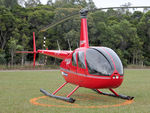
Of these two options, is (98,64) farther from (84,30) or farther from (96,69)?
(84,30)

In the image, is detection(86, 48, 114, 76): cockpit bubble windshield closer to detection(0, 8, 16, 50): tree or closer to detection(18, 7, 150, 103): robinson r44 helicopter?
detection(18, 7, 150, 103): robinson r44 helicopter

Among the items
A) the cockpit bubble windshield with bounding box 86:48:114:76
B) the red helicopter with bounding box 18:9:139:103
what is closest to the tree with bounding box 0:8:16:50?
the red helicopter with bounding box 18:9:139:103

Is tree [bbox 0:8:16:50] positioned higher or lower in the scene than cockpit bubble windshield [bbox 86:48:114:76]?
higher

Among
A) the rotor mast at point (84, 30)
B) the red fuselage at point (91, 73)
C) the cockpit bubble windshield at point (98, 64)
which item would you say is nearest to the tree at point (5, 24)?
the rotor mast at point (84, 30)

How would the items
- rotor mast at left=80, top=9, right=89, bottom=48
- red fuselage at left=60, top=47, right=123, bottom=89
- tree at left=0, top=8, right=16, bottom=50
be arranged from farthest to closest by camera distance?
tree at left=0, top=8, right=16, bottom=50, rotor mast at left=80, top=9, right=89, bottom=48, red fuselage at left=60, top=47, right=123, bottom=89

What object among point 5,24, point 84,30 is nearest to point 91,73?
point 84,30

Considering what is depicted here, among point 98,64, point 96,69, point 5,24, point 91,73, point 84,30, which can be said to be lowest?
point 91,73

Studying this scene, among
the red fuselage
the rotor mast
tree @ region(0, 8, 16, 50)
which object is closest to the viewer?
the red fuselage

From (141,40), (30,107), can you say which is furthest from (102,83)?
(141,40)

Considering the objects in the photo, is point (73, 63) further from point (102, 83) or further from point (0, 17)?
point (0, 17)

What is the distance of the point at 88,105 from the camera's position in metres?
8.45

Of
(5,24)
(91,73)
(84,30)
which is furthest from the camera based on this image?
(5,24)

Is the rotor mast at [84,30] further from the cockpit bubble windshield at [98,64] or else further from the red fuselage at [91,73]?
the cockpit bubble windshield at [98,64]

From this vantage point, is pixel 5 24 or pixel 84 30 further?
pixel 5 24
